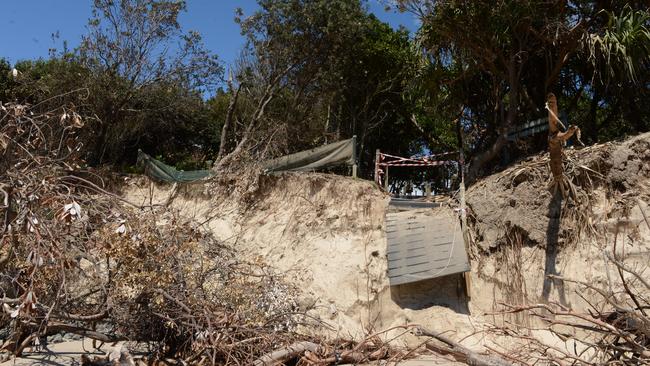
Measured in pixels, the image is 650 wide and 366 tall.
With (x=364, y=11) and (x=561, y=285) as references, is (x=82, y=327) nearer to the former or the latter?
(x=561, y=285)

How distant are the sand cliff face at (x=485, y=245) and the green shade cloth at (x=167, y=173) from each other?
7.61 feet

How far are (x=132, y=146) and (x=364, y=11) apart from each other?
7751mm

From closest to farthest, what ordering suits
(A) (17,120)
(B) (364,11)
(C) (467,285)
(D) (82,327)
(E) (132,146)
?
(A) (17,120) < (D) (82,327) < (C) (467,285) < (B) (364,11) < (E) (132,146)

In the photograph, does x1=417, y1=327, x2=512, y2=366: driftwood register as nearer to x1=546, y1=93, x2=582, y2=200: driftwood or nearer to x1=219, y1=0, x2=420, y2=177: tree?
x1=546, y1=93, x2=582, y2=200: driftwood

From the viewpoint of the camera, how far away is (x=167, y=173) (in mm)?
14102

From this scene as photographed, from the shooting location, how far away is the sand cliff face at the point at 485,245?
9.30 m

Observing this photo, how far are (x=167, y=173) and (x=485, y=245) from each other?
25.3 ft

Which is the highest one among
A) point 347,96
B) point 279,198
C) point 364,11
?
point 364,11

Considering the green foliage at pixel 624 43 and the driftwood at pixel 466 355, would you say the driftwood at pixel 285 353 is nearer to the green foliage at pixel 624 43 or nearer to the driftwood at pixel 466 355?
the driftwood at pixel 466 355

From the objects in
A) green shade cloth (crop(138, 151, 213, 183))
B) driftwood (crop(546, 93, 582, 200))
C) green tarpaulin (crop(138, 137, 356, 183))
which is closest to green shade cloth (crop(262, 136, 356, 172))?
green tarpaulin (crop(138, 137, 356, 183))

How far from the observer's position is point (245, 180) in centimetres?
1266

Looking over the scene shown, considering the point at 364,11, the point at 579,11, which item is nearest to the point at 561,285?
the point at 579,11

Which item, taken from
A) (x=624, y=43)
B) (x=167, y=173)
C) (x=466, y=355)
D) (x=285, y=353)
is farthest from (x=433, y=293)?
(x=167, y=173)

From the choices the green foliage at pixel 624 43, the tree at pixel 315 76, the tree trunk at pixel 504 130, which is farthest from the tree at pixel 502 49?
the tree at pixel 315 76
